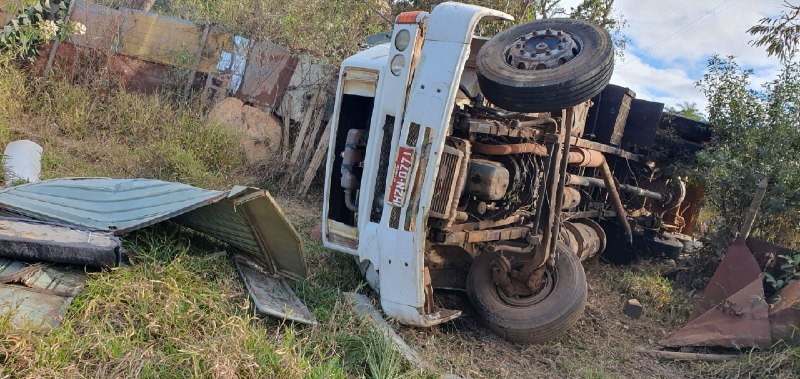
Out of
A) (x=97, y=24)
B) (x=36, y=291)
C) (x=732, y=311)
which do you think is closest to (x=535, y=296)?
(x=732, y=311)

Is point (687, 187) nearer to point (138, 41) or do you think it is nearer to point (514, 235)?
point (514, 235)

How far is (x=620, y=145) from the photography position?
226 inches

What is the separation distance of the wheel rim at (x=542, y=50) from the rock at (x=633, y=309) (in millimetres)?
2209

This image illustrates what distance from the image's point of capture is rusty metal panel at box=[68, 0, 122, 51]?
26.5ft

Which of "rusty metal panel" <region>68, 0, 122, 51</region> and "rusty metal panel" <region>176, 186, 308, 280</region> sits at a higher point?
"rusty metal panel" <region>68, 0, 122, 51</region>

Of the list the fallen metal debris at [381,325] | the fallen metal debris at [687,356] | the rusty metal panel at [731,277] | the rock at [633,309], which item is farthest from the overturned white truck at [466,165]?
the rusty metal panel at [731,277]

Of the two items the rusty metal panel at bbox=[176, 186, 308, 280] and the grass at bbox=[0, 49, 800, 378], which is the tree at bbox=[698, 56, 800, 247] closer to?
the grass at bbox=[0, 49, 800, 378]

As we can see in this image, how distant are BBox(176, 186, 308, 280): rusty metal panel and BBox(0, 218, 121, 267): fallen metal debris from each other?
559 mm

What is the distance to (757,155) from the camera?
5.34m

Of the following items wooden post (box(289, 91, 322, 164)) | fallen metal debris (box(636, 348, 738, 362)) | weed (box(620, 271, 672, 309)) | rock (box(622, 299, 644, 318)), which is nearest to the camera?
fallen metal debris (box(636, 348, 738, 362))

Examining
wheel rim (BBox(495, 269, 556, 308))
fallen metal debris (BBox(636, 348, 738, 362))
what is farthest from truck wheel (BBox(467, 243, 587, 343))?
fallen metal debris (BBox(636, 348, 738, 362))

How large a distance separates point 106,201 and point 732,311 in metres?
4.13

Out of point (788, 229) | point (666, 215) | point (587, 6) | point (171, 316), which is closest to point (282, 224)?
point (171, 316)

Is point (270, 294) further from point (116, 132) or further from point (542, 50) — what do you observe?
point (116, 132)
